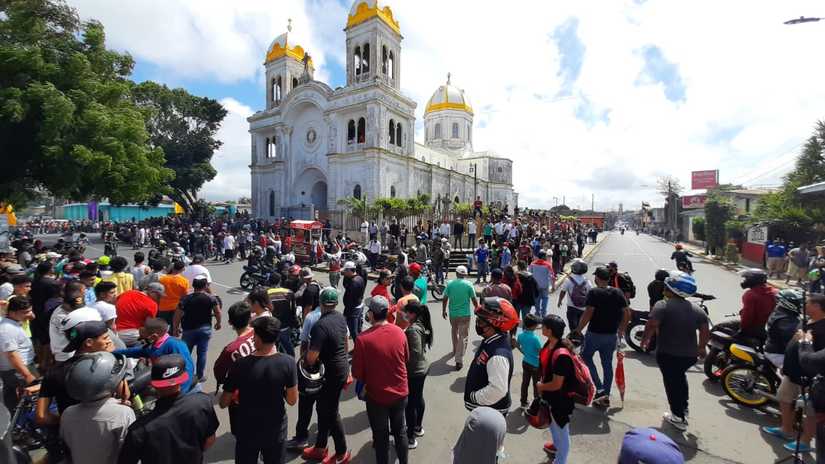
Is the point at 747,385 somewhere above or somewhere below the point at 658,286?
below

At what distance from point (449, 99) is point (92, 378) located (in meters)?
51.1

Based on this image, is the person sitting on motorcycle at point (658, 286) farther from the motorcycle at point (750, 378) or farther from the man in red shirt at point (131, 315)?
the man in red shirt at point (131, 315)

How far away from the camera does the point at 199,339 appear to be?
493 cm

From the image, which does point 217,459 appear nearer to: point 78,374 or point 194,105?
point 78,374

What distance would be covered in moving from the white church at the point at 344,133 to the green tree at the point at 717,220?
15.1 metres

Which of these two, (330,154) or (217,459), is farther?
(330,154)

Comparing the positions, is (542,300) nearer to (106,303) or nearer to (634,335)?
(634,335)

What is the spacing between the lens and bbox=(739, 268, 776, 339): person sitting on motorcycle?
4.93m

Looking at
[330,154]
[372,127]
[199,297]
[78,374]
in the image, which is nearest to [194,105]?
[330,154]

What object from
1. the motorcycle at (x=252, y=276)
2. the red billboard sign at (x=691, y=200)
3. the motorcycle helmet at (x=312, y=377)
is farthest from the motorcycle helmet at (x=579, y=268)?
the red billboard sign at (x=691, y=200)

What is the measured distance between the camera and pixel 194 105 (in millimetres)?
38969

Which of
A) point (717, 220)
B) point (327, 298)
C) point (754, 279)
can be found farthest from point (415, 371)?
point (717, 220)

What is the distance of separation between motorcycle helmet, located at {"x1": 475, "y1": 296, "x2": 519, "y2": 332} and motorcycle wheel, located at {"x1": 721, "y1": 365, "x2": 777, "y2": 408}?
370 centimetres

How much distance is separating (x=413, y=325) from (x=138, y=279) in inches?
232
